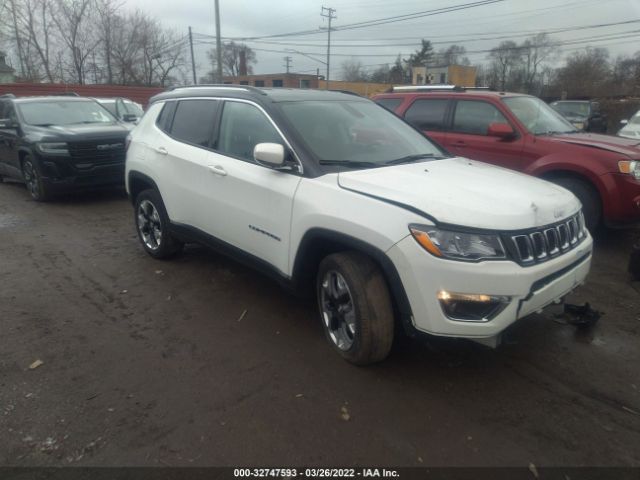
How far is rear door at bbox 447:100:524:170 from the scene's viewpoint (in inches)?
245

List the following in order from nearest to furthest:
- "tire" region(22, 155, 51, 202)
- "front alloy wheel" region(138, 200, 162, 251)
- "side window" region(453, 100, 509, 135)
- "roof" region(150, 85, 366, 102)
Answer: "roof" region(150, 85, 366, 102) < "front alloy wheel" region(138, 200, 162, 251) < "side window" region(453, 100, 509, 135) < "tire" region(22, 155, 51, 202)

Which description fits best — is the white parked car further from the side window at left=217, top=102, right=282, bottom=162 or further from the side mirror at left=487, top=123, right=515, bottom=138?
the side window at left=217, top=102, right=282, bottom=162

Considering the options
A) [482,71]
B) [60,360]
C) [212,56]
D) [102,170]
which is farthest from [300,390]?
[482,71]

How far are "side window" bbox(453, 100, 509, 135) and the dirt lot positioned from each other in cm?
286

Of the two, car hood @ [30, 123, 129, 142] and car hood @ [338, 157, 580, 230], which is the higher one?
car hood @ [338, 157, 580, 230]

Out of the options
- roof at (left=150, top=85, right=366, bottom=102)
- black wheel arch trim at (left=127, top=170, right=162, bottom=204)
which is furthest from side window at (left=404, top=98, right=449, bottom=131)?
black wheel arch trim at (left=127, top=170, right=162, bottom=204)

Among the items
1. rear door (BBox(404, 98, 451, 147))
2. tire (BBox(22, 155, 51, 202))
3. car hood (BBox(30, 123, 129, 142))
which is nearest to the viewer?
rear door (BBox(404, 98, 451, 147))

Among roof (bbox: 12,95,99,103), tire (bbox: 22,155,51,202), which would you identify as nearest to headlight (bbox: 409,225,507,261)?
tire (bbox: 22,155,51,202)

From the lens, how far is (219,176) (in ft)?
12.9

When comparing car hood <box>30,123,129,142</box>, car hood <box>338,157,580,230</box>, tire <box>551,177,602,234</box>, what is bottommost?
tire <box>551,177,602,234</box>

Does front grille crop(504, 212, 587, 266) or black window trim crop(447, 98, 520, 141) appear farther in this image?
black window trim crop(447, 98, 520, 141)

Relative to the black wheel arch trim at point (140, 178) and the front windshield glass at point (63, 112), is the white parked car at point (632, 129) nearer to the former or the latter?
the black wheel arch trim at point (140, 178)

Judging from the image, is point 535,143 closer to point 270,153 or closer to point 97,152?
point 270,153

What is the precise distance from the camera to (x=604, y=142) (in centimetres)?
577
